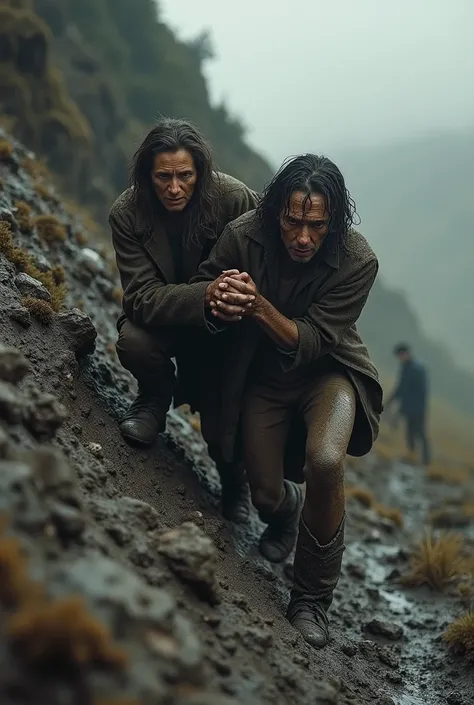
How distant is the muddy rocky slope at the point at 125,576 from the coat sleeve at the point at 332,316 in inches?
56.2

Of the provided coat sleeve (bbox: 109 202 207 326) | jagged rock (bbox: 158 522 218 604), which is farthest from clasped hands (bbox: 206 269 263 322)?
jagged rock (bbox: 158 522 218 604)

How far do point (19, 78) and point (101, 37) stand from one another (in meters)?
18.1

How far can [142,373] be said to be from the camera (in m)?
5.75

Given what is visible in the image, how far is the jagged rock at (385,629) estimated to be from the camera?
6.25 meters

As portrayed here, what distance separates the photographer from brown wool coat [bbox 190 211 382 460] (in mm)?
5148

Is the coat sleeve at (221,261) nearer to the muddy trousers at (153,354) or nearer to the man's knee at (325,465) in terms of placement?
the muddy trousers at (153,354)

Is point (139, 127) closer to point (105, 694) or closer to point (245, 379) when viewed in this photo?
point (245, 379)

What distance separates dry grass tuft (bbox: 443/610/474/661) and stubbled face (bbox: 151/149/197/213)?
13.1 ft

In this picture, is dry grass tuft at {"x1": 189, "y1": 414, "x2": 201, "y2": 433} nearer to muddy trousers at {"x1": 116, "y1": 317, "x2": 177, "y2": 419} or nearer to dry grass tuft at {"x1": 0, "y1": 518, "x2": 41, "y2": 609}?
muddy trousers at {"x1": 116, "y1": 317, "x2": 177, "y2": 419}

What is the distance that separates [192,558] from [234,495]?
3.17m

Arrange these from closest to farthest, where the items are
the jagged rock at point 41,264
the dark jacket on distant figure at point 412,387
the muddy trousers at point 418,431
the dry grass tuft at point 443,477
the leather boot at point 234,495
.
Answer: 1. the leather boot at point 234,495
2. the jagged rock at point 41,264
3. the dark jacket on distant figure at point 412,387
4. the dry grass tuft at point 443,477
5. the muddy trousers at point 418,431

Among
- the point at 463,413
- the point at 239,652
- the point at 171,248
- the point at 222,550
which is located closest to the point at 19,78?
the point at 171,248

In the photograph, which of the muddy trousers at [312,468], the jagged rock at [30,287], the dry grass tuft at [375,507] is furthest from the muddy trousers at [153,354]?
the dry grass tuft at [375,507]

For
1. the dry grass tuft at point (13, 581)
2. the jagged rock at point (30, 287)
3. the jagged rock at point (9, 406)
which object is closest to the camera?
the dry grass tuft at point (13, 581)
